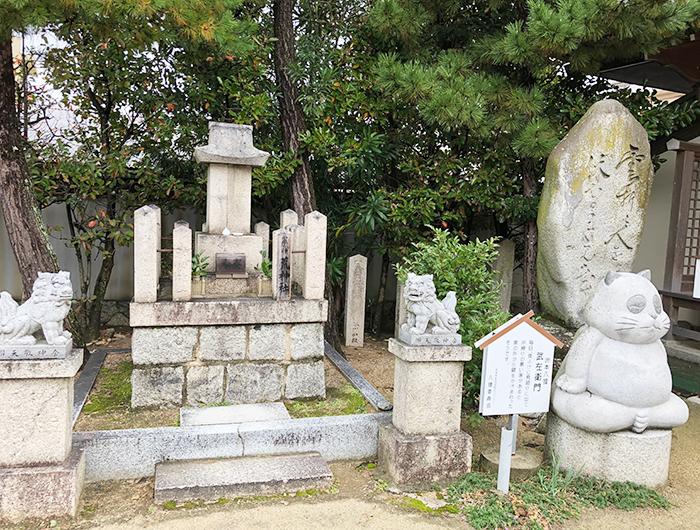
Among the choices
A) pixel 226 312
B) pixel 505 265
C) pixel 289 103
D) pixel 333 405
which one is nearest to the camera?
pixel 226 312

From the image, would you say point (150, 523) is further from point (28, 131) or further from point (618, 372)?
point (28, 131)

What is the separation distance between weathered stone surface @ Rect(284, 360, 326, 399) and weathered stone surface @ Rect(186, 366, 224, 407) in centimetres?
64

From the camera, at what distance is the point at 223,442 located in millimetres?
3908

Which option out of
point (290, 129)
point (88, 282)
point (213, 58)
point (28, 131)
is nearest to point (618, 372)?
point (290, 129)

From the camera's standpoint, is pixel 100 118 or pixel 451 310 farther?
→ pixel 100 118

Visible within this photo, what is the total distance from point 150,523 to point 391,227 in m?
5.06

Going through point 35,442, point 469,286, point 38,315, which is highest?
point 469,286

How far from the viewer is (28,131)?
7059 millimetres

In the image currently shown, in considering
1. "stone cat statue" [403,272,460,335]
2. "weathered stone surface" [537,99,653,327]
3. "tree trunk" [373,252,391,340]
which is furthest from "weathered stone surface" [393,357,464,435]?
"tree trunk" [373,252,391,340]

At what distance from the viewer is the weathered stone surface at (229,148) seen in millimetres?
5297

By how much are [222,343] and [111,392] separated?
3.95 ft

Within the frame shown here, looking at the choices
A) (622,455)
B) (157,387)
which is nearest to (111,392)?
(157,387)

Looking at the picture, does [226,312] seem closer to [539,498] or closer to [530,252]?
[539,498]

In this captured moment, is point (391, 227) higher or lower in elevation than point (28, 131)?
lower
